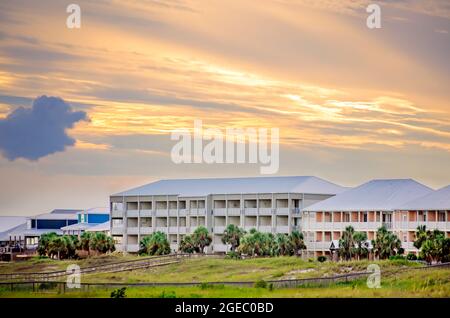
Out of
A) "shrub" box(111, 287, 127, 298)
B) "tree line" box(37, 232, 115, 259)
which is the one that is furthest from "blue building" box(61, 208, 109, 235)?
"shrub" box(111, 287, 127, 298)

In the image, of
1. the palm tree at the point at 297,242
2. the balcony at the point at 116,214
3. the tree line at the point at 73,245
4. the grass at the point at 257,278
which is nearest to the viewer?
the grass at the point at 257,278

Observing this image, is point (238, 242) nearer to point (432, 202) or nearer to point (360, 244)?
point (360, 244)

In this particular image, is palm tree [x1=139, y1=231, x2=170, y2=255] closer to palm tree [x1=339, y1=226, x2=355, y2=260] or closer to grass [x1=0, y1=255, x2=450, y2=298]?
grass [x1=0, y1=255, x2=450, y2=298]

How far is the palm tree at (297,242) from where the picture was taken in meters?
86.4

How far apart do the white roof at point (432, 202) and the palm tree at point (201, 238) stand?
17742mm

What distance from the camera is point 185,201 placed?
3910 inches

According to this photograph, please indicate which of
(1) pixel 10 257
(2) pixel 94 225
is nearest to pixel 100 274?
(1) pixel 10 257

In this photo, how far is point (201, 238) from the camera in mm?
93188

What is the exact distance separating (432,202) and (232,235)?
18.5 m

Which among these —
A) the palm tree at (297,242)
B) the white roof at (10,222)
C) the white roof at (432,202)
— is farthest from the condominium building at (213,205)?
the white roof at (10,222)

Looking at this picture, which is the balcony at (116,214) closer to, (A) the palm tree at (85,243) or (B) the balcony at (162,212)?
(B) the balcony at (162,212)

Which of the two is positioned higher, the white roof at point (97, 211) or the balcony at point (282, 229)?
the white roof at point (97, 211)

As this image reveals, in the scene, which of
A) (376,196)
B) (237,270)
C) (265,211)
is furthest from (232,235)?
(237,270)
